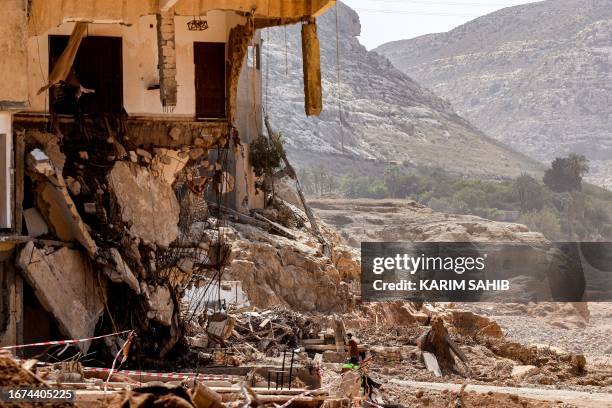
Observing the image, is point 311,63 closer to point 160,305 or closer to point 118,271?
point 160,305

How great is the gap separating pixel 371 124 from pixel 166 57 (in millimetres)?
148457

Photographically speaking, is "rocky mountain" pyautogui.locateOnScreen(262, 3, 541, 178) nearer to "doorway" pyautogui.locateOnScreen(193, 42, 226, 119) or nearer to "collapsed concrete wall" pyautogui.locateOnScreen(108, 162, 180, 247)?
"doorway" pyautogui.locateOnScreen(193, 42, 226, 119)

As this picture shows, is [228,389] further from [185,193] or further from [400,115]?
[400,115]

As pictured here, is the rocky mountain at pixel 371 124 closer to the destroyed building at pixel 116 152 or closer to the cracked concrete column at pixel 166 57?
the destroyed building at pixel 116 152

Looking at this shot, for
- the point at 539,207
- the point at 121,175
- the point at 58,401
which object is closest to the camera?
the point at 58,401

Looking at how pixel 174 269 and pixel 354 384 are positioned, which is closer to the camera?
pixel 354 384

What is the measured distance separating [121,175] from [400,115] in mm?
152797

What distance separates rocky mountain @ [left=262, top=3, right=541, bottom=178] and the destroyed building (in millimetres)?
122551

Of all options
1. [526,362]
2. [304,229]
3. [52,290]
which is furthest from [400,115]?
[52,290]

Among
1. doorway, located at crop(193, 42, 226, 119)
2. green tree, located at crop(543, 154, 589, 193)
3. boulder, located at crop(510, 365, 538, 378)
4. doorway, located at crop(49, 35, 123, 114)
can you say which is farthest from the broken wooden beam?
green tree, located at crop(543, 154, 589, 193)

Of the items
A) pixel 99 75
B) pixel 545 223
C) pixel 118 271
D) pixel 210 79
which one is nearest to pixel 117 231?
pixel 118 271

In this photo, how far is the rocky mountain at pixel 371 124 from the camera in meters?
157

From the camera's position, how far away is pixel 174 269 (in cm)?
2383

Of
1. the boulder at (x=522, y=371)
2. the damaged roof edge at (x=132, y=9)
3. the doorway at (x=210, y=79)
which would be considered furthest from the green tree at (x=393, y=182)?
the damaged roof edge at (x=132, y=9)
